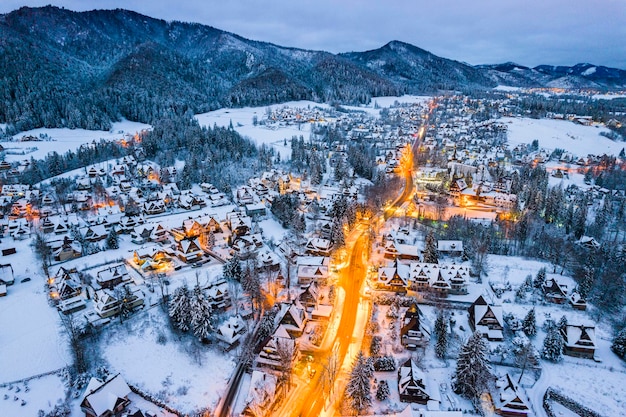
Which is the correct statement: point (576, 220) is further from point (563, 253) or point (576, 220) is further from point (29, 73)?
point (29, 73)

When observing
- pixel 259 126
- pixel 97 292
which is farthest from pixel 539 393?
pixel 259 126

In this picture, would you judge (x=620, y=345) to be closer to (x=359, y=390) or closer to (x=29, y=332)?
(x=359, y=390)

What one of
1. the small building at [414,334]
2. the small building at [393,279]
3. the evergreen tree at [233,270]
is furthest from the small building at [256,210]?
the small building at [414,334]

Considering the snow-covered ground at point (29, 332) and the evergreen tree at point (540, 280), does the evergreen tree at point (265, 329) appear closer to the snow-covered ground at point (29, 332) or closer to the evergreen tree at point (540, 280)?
the snow-covered ground at point (29, 332)

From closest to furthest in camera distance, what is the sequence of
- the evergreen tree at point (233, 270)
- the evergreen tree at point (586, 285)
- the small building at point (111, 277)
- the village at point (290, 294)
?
the village at point (290, 294) < the evergreen tree at point (586, 285) < the small building at point (111, 277) < the evergreen tree at point (233, 270)

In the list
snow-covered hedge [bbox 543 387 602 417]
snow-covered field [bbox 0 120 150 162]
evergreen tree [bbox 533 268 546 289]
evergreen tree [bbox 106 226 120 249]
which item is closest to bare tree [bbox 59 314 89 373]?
evergreen tree [bbox 106 226 120 249]

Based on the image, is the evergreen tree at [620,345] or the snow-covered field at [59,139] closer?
the evergreen tree at [620,345]
